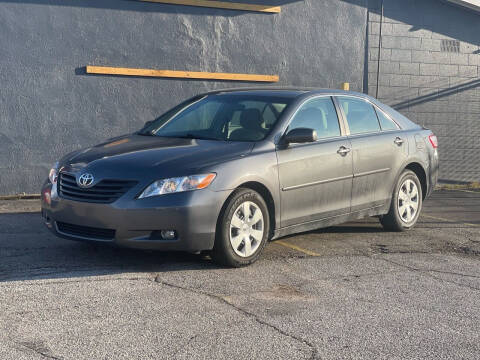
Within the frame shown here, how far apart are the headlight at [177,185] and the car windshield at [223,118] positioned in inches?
37.9

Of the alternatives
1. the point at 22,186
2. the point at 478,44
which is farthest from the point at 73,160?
the point at 478,44

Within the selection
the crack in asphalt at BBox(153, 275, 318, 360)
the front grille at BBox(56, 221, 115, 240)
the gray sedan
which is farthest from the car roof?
the crack in asphalt at BBox(153, 275, 318, 360)

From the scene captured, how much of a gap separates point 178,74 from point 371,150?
4.91 metres

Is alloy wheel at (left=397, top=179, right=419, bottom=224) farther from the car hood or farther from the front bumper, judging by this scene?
the front bumper

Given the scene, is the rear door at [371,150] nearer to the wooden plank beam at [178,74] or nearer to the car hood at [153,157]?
the car hood at [153,157]

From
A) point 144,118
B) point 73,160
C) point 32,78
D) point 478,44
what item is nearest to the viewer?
point 73,160

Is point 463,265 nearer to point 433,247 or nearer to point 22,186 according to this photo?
point 433,247

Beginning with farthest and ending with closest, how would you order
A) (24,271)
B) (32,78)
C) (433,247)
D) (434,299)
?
(32,78) → (433,247) → (24,271) → (434,299)

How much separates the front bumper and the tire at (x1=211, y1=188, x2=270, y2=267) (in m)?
0.10

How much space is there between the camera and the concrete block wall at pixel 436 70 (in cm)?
1353

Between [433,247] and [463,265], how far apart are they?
87 centimetres

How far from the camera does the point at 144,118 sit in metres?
12.0

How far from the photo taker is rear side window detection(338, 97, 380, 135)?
26.3 ft

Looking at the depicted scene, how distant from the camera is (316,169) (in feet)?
23.8
